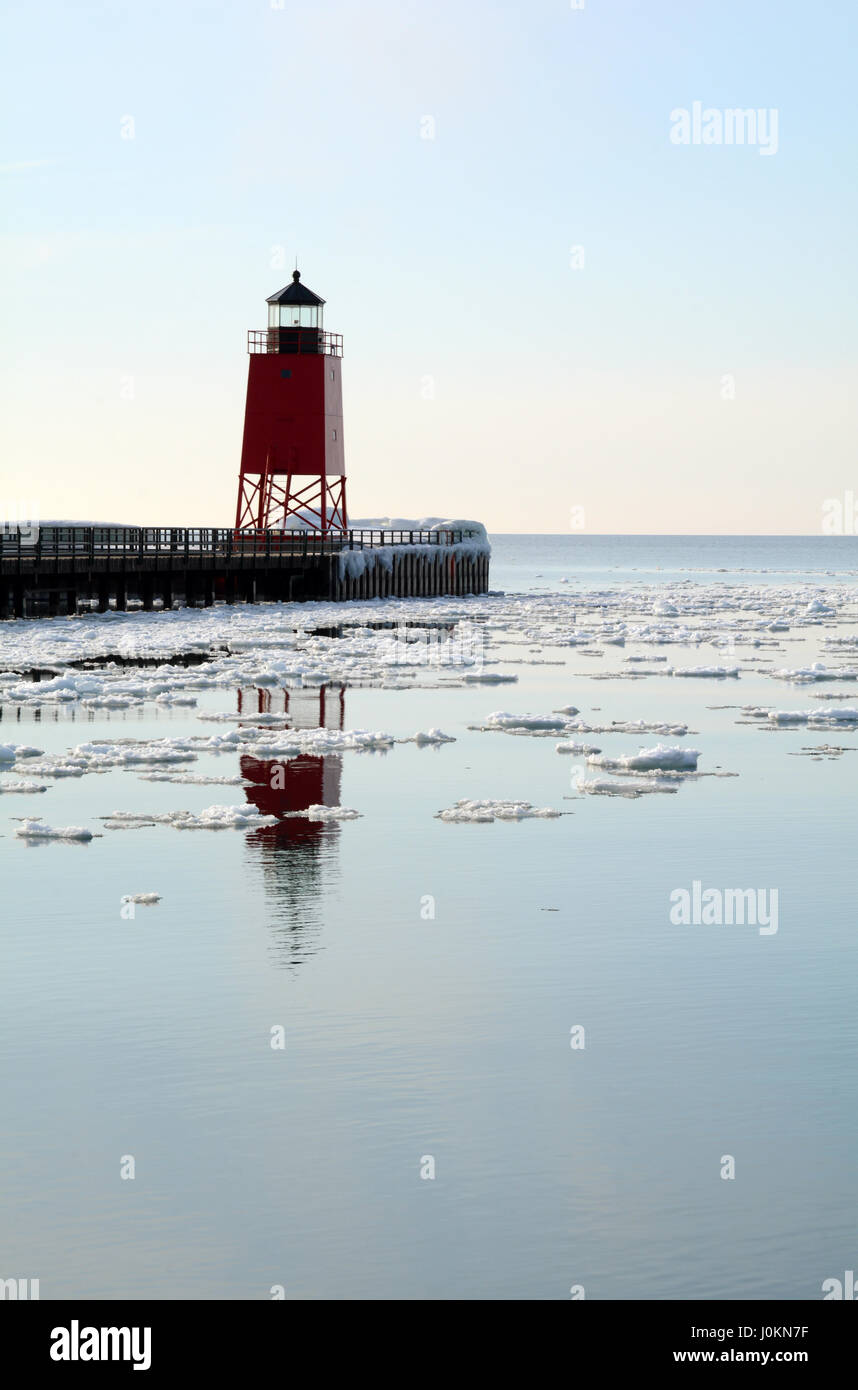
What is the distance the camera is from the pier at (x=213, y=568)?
167 ft

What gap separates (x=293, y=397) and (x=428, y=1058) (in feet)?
171

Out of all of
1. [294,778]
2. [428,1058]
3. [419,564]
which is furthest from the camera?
[419,564]

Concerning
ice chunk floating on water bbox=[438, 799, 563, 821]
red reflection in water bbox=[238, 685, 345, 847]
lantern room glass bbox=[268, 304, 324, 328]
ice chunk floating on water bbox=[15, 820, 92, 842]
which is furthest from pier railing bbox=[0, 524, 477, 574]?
ice chunk floating on water bbox=[15, 820, 92, 842]

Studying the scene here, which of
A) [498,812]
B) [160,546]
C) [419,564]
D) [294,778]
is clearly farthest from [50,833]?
[419,564]

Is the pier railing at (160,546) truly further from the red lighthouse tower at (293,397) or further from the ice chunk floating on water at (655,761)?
the ice chunk floating on water at (655,761)

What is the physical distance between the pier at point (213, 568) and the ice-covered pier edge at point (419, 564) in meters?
0.05

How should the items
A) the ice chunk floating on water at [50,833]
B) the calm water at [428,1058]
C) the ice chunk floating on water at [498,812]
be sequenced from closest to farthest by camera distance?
1. the calm water at [428,1058]
2. the ice chunk floating on water at [50,833]
3. the ice chunk floating on water at [498,812]

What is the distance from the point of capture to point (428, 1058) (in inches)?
363

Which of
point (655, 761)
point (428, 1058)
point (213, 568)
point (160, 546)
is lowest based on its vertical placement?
point (428, 1058)

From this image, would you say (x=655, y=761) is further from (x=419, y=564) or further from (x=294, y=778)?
(x=419, y=564)

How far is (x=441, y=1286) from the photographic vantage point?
6.66 m

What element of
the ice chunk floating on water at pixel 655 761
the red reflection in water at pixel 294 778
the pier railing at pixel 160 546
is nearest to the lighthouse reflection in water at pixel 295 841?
the red reflection in water at pixel 294 778

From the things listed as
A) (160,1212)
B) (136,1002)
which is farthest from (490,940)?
(160,1212)

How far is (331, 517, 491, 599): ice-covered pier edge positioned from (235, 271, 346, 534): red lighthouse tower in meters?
4.57
